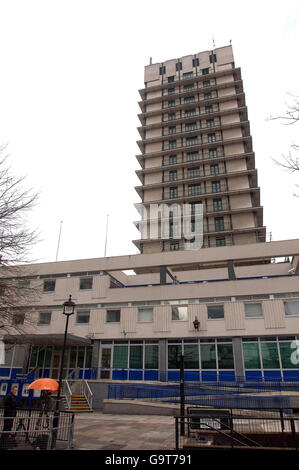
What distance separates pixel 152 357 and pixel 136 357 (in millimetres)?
1275

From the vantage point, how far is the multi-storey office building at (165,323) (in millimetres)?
22969

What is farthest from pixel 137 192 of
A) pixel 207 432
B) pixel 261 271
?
pixel 207 432

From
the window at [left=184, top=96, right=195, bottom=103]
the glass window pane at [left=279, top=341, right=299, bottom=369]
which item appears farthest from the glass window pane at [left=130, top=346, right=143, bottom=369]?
the window at [left=184, top=96, right=195, bottom=103]

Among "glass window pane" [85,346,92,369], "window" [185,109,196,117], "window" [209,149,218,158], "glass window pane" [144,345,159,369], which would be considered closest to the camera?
"glass window pane" [144,345,159,369]

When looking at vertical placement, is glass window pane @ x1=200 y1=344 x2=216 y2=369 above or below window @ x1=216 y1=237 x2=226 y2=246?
below

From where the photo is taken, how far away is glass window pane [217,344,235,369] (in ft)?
76.3

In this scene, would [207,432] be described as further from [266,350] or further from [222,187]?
[222,187]

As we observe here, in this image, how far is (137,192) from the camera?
5288cm

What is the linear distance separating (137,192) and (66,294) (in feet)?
89.4

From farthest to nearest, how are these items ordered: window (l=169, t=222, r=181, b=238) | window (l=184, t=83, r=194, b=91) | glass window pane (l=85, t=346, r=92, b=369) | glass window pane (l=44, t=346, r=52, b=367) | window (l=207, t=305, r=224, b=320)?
window (l=184, t=83, r=194, b=91)
window (l=169, t=222, r=181, b=238)
glass window pane (l=44, t=346, r=52, b=367)
glass window pane (l=85, t=346, r=92, b=369)
window (l=207, t=305, r=224, b=320)

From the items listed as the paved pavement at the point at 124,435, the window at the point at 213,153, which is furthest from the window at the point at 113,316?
the window at the point at 213,153

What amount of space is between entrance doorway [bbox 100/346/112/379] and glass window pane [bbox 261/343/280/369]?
11209 millimetres

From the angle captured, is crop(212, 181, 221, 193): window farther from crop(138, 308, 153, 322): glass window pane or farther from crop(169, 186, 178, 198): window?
crop(138, 308, 153, 322): glass window pane

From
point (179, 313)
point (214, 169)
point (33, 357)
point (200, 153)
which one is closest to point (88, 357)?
point (33, 357)
